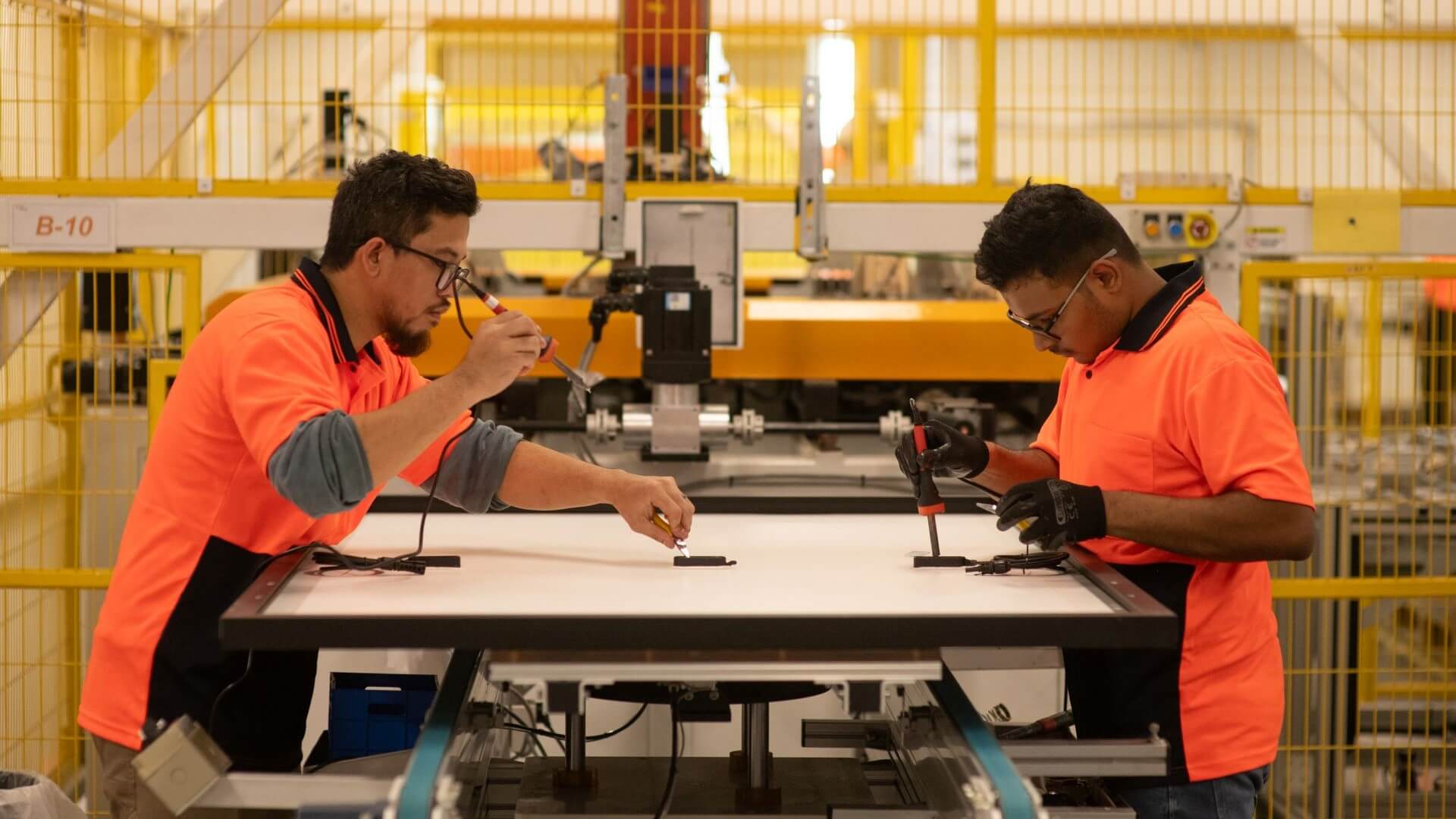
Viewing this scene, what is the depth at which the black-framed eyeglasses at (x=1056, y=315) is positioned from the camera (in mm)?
2098

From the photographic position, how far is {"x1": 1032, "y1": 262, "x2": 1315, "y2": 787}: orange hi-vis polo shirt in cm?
191

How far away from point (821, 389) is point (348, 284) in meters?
1.88

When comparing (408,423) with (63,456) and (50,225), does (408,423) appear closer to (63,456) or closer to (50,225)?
(50,225)

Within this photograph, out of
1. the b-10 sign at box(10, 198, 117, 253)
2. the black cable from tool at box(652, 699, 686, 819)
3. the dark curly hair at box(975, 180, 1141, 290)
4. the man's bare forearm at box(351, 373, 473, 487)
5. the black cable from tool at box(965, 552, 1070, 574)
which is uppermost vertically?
the b-10 sign at box(10, 198, 117, 253)

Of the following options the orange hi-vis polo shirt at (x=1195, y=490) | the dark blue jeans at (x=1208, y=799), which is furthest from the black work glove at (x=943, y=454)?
the dark blue jeans at (x=1208, y=799)

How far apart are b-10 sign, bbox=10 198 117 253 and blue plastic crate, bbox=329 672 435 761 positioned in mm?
1478

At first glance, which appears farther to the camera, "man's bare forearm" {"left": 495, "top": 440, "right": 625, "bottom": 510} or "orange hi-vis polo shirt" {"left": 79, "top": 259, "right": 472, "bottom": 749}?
"man's bare forearm" {"left": 495, "top": 440, "right": 625, "bottom": 510}

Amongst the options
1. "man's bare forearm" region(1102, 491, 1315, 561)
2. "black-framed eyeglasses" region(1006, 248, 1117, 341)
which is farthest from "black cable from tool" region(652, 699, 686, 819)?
"black-framed eyeglasses" region(1006, 248, 1117, 341)

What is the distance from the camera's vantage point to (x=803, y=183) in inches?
132

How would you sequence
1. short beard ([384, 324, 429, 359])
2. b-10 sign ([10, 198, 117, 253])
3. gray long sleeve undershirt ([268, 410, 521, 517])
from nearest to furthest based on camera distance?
gray long sleeve undershirt ([268, 410, 521, 517]), short beard ([384, 324, 429, 359]), b-10 sign ([10, 198, 117, 253])

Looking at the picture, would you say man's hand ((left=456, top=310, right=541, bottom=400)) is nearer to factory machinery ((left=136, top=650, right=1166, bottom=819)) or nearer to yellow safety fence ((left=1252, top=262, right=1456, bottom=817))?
factory machinery ((left=136, top=650, right=1166, bottom=819))

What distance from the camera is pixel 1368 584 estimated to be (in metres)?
3.28

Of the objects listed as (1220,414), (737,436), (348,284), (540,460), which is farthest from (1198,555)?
(737,436)

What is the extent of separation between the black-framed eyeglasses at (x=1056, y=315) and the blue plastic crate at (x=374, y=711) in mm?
1193
